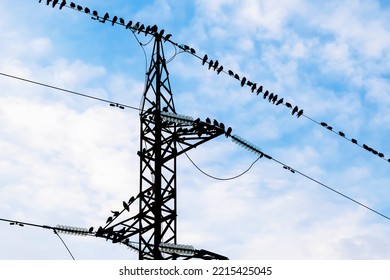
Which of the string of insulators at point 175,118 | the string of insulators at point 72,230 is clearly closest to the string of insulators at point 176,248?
the string of insulators at point 72,230

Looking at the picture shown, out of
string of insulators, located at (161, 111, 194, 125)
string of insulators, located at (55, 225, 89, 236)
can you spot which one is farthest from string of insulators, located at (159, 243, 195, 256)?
string of insulators, located at (161, 111, 194, 125)

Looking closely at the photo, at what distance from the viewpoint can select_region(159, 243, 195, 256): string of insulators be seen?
19.1 meters

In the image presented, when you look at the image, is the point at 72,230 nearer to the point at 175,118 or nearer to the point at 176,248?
the point at 176,248

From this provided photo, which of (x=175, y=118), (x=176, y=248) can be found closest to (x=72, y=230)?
(x=176, y=248)

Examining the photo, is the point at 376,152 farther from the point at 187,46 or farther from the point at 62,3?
the point at 62,3

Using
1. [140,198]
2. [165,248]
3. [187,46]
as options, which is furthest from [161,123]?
[187,46]

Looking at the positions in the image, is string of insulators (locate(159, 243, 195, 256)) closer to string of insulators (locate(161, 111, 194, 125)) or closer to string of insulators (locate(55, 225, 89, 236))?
string of insulators (locate(55, 225, 89, 236))

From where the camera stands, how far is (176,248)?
19250 millimetres

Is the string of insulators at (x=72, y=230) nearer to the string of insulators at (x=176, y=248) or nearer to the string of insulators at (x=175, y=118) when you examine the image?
the string of insulators at (x=176, y=248)

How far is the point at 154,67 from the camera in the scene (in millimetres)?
23609

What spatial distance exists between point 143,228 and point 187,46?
9201 millimetres

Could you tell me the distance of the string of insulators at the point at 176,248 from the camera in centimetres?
1912

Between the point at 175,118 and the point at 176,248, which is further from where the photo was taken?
the point at 175,118

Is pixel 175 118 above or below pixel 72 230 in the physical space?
above
